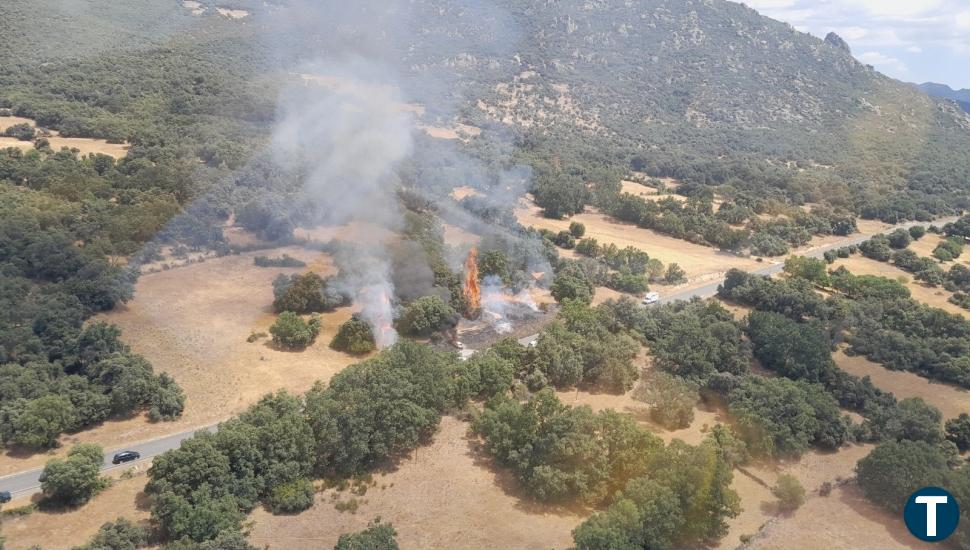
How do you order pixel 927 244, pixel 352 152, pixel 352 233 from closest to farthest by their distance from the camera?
pixel 352 233 < pixel 352 152 < pixel 927 244

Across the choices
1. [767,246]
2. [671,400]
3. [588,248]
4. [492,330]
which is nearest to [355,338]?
[492,330]

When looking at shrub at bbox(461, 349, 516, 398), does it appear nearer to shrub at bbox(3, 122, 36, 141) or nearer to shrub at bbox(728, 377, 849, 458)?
shrub at bbox(728, 377, 849, 458)

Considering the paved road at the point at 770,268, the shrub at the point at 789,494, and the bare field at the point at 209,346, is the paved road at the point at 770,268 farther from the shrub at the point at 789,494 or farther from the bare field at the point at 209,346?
the shrub at the point at 789,494

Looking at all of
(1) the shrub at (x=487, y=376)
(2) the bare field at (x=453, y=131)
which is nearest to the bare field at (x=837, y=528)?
(1) the shrub at (x=487, y=376)

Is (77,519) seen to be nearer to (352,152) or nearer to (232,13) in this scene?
(352,152)

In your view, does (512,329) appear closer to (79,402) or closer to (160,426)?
(160,426)

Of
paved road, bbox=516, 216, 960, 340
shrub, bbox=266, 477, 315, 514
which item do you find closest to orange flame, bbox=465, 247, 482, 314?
paved road, bbox=516, 216, 960, 340
